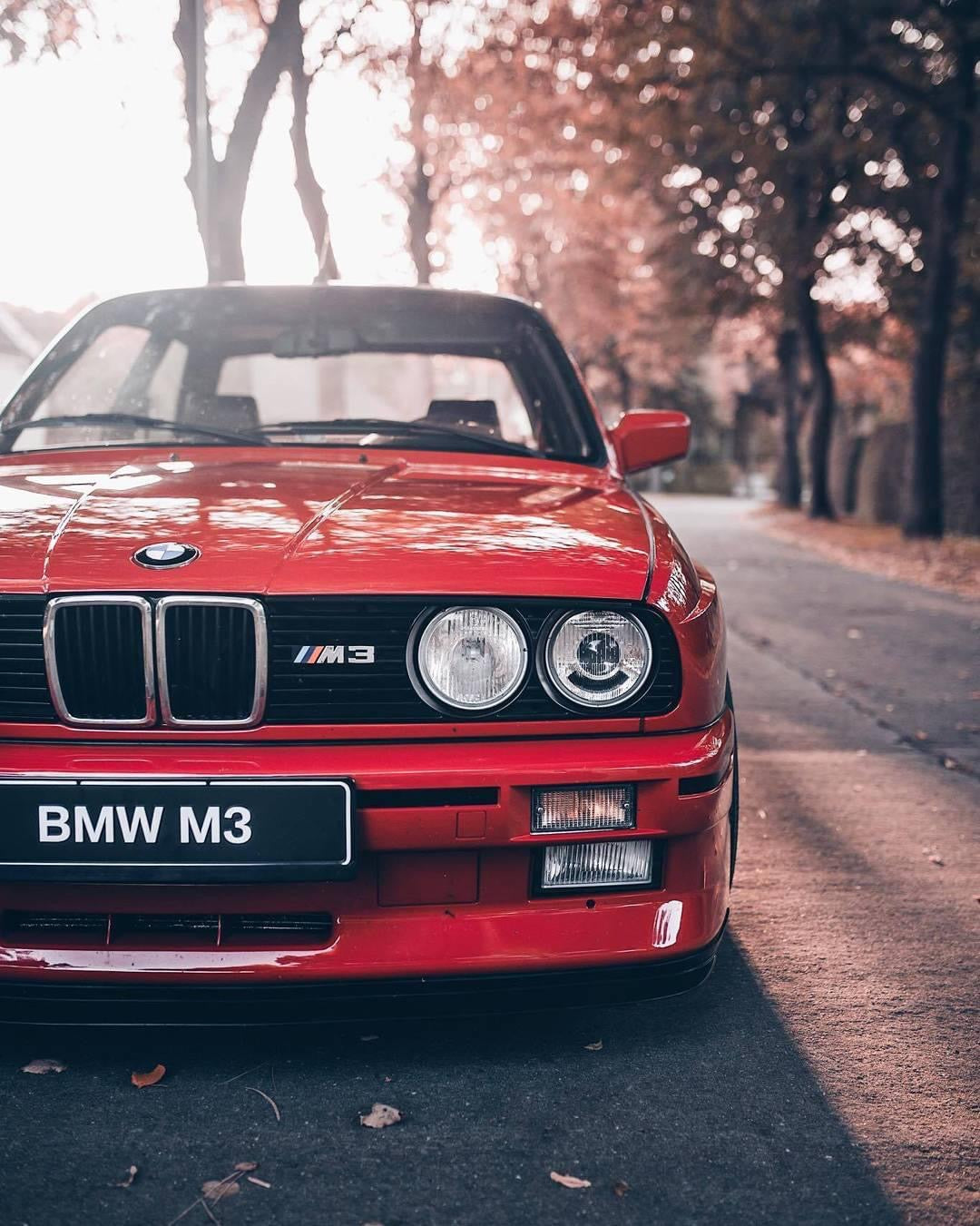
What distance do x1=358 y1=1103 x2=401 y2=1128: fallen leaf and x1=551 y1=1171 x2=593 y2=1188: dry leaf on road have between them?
11.8 inches

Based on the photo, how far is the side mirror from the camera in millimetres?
3836

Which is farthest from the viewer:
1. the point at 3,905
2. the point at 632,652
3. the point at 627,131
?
the point at 627,131

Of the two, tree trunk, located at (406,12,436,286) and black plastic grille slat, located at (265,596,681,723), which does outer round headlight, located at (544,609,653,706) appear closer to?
black plastic grille slat, located at (265,596,681,723)

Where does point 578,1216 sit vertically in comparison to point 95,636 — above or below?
below

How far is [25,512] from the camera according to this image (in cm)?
266

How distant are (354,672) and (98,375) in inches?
80.4

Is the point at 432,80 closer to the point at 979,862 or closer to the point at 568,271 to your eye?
the point at 979,862

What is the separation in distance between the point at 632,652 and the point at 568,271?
33015mm

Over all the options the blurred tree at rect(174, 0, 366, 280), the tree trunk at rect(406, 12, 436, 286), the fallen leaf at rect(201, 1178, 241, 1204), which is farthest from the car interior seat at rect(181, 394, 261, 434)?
the tree trunk at rect(406, 12, 436, 286)

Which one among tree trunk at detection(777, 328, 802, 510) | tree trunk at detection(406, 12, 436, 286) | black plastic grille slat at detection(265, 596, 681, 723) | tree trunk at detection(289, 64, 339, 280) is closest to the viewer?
black plastic grille slat at detection(265, 596, 681, 723)

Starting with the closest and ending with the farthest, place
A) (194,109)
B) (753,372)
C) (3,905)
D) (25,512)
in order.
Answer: (3,905), (25,512), (194,109), (753,372)

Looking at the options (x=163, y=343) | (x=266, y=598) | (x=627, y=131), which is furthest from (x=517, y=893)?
(x=627, y=131)

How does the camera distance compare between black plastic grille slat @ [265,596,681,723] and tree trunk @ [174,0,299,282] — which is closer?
black plastic grille slat @ [265,596,681,723]

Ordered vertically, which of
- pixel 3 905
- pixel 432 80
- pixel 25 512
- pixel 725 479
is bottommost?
pixel 725 479
